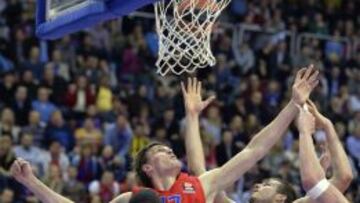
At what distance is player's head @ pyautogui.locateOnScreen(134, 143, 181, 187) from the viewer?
5.68 meters

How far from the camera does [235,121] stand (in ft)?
44.7

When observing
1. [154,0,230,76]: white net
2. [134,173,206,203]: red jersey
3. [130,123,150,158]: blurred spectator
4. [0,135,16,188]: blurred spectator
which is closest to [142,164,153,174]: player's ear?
[134,173,206,203]: red jersey

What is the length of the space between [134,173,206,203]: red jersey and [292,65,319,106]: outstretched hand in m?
0.80

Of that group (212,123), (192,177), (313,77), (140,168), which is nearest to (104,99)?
(212,123)

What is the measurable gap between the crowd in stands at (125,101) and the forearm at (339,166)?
218 inches

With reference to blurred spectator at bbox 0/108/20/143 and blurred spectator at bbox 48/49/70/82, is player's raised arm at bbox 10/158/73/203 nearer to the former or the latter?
blurred spectator at bbox 0/108/20/143

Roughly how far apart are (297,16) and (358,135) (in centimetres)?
448

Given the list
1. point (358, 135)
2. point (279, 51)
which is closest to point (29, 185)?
point (358, 135)

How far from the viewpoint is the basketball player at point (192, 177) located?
18.1 ft

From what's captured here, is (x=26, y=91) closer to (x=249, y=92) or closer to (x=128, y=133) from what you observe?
(x=128, y=133)

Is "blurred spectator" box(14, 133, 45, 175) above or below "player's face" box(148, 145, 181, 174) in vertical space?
below

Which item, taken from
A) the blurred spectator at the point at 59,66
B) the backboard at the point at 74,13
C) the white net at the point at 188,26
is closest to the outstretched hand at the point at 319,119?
the backboard at the point at 74,13

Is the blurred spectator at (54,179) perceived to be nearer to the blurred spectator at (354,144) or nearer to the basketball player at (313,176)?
the blurred spectator at (354,144)

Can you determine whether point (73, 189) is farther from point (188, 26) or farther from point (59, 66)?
point (188, 26)
